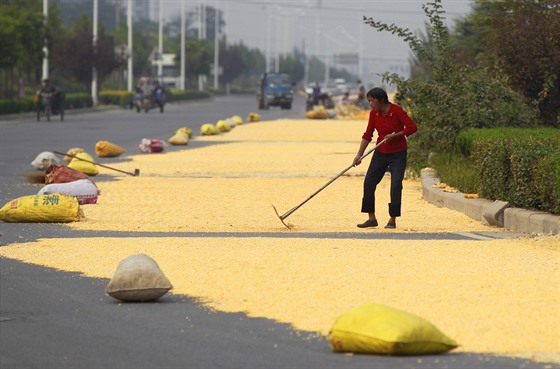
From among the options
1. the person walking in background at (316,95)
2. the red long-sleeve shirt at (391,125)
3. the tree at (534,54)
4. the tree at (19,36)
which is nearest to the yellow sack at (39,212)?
the red long-sleeve shirt at (391,125)

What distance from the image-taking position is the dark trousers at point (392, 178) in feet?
55.1

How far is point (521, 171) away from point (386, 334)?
841 cm

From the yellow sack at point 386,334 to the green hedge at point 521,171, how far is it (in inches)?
275

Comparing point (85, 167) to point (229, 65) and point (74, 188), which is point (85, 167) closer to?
point (74, 188)

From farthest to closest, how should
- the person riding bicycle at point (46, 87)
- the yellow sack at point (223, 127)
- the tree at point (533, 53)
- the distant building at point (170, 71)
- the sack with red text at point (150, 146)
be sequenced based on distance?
1. the distant building at point (170, 71)
2. the person riding bicycle at point (46, 87)
3. the yellow sack at point (223, 127)
4. the sack with red text at point (150, 146)
5. the tree at point (533, 53)

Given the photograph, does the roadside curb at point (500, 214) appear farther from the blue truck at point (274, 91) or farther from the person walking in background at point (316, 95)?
the blue truck at point (274, 91)

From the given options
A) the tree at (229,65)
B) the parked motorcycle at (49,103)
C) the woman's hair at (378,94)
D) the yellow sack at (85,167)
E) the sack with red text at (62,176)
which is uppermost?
the woman's hair at (378,94)

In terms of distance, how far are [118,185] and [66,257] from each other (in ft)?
32.9

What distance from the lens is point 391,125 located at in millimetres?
16891

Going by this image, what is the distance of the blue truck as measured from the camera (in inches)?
3482

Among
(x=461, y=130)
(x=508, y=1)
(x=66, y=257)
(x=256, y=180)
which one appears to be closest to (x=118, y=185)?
(x=256, y=180)

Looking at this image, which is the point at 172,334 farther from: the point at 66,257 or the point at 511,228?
the point at 511,228

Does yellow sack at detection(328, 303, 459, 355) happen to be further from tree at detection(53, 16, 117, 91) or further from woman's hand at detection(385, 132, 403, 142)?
tree at detection(53, 16, 117, 91)

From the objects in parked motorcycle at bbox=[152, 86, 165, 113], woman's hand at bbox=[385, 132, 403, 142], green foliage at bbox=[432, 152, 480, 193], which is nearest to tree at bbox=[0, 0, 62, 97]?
parked motorcycle at bbox=[152, 86, 165, 113]
